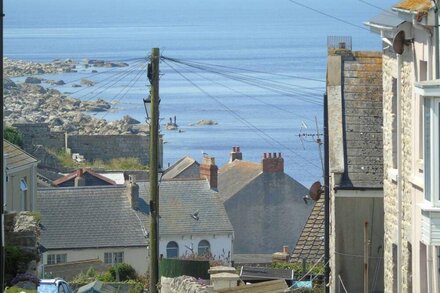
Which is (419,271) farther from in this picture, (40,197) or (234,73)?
(234,73)

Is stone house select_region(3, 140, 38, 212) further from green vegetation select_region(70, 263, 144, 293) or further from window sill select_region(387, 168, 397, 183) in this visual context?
window sill select_region(387, 168, 397, 183)

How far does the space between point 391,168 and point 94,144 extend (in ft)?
199

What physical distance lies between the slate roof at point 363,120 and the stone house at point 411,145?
281cm

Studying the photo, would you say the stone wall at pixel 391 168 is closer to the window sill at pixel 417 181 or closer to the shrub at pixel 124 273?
the window sill at pixel 417 181

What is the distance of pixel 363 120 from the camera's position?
84.1ft

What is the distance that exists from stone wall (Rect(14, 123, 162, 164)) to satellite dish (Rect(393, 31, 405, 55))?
56.8 metres

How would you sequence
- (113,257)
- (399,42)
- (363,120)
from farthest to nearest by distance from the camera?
(113,257), (363,120), (399,42)

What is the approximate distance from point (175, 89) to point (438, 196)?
155 meters

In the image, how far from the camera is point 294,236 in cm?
6462

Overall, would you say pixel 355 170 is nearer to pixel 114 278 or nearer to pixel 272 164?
pixel 114 278

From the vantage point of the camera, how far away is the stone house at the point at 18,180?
3784 centimetres

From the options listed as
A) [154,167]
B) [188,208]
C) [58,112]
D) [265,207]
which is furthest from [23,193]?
[58,112]

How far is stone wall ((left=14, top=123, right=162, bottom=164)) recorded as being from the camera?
7747cm

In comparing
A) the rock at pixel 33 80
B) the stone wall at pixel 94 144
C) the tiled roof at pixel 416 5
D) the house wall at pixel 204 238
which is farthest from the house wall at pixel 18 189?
the rock at pixel 33 80
